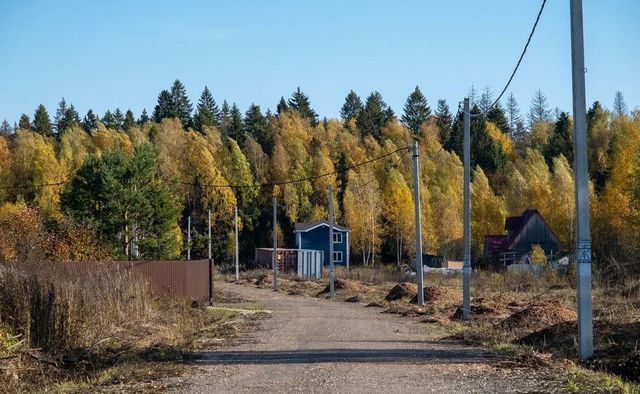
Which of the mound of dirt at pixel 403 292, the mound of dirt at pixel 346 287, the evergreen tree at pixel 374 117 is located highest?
the evergreen tree at pixel 374 117

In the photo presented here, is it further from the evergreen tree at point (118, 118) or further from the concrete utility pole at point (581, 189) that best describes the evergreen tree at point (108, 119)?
the concrete utility pole at point (581, 189)

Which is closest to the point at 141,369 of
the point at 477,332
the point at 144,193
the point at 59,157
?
the point at 477,332

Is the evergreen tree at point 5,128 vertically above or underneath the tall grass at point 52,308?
above

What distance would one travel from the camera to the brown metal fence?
29.0 meters

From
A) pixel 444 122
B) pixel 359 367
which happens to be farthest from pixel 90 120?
pixel 359 367

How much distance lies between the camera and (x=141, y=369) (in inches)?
506

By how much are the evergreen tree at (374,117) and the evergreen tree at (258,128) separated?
1598cm

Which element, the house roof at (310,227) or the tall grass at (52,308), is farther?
the house roof at (310,227)

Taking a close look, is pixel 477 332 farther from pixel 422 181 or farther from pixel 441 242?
pixel 422 181


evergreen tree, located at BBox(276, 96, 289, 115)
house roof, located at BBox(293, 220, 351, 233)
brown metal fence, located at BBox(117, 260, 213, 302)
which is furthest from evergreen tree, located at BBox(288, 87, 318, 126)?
brown metal fence, located at BBox(117, 260, 213, 302)

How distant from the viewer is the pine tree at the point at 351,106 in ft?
456

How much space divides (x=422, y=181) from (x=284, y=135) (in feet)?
79.1

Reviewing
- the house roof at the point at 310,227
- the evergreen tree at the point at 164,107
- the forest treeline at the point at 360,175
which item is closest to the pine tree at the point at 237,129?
the forest treeline at the point at 360,175

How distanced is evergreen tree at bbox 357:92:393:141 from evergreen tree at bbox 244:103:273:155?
52.4 feet
